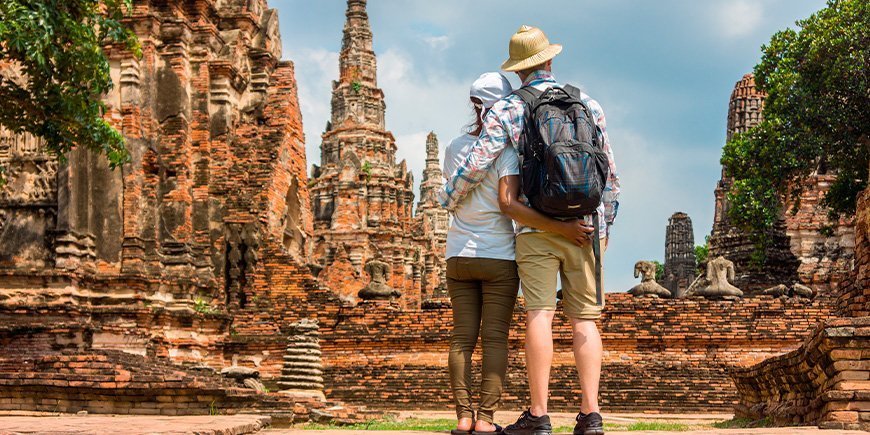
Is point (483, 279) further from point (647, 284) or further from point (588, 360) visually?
point (647, 284)

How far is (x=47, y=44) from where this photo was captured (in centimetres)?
1070

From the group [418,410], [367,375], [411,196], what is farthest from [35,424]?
[411,196]

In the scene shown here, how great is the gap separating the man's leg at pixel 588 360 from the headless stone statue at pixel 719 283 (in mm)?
12546

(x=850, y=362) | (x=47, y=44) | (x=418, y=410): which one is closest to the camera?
(x=850, y=362)

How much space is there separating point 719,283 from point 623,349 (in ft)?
6.70

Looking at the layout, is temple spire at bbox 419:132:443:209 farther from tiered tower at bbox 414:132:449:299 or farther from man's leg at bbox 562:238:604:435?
man's leg at bbox 562:238:604:435

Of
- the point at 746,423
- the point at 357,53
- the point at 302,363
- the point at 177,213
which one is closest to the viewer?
the point at 746,423

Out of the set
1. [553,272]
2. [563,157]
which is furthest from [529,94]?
[553,272]

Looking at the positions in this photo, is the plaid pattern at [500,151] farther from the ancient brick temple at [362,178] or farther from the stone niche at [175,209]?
the ancient brick temple at [362,178]

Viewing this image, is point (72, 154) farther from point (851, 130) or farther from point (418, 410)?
point (851, 130)

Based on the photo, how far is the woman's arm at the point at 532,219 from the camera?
5.07 metres

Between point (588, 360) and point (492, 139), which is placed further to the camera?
point (492, 139)

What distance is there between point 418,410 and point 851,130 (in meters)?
13.3

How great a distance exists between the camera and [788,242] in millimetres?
27312
